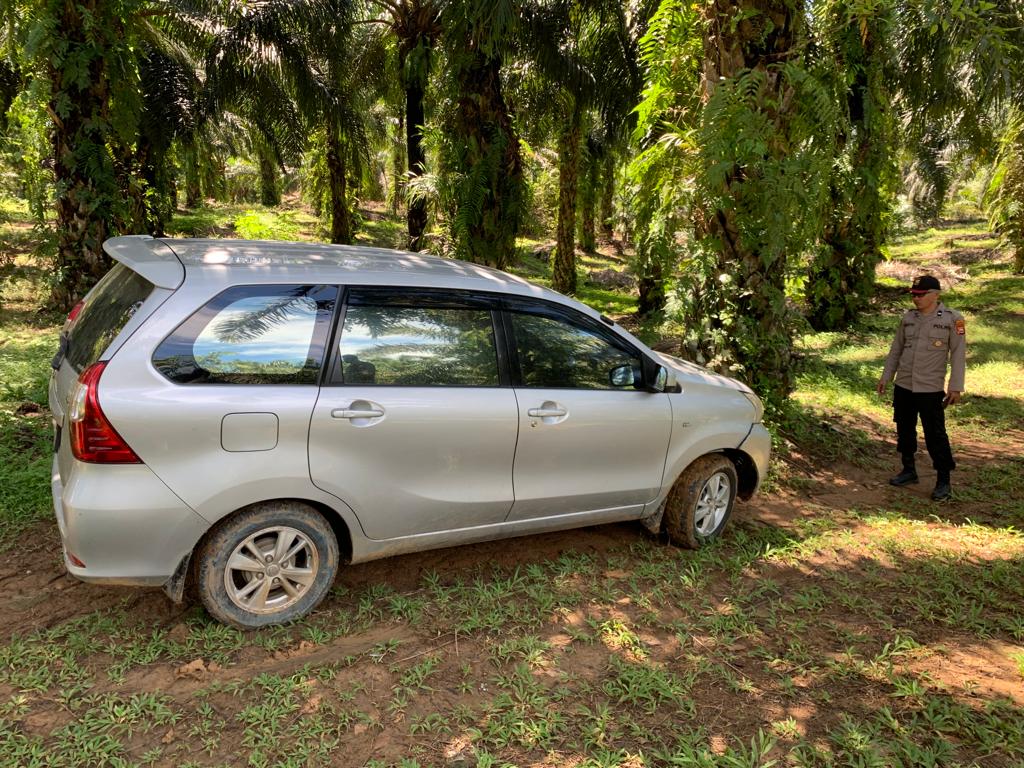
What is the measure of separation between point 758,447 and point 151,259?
3772 millimetres

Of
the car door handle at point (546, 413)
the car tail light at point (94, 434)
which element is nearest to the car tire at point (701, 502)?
the car door handle at point (546, 413)

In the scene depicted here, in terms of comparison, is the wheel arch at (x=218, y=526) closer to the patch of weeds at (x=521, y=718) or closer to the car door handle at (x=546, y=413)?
the patch of weeds at (x=521, y=718)

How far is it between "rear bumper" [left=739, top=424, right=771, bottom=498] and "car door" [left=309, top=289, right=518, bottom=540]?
1.80 m

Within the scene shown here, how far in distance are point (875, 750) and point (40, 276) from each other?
14.6 m

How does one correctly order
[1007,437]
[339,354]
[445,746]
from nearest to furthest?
[445,746], [339,354], [1007,437]

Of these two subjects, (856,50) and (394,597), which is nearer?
(394,597)

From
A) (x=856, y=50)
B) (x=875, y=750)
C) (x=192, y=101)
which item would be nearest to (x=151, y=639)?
(x=875, y=750)

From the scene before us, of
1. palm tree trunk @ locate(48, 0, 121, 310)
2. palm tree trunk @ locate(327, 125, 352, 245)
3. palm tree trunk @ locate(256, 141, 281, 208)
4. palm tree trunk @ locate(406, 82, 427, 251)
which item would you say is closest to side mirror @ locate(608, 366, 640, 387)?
palm tree trunk @ locate(48, 0, 121, 310)

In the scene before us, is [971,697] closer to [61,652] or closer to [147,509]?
[147,509]

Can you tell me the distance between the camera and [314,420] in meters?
3.29

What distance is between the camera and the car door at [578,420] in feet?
12.8

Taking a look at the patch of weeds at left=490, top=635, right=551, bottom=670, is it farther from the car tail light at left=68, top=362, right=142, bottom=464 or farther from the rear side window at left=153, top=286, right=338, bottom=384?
the car tail light at left=68, top=362, right=142, bottom=464

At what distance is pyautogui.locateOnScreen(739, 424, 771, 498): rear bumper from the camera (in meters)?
4.76

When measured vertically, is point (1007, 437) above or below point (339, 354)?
below
